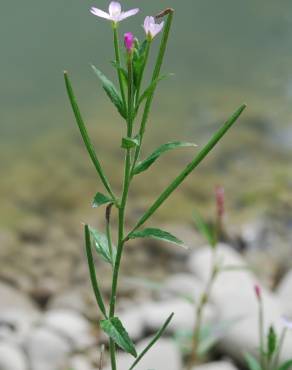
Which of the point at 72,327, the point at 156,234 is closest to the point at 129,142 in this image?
the point at 156,234

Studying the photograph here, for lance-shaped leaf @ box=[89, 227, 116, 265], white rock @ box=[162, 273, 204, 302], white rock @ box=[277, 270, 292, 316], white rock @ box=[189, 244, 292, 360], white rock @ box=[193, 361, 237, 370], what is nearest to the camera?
lance-shaped leaf @ box=[89, 227, 116, 265]

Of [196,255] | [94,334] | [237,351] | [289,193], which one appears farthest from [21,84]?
[237,351]

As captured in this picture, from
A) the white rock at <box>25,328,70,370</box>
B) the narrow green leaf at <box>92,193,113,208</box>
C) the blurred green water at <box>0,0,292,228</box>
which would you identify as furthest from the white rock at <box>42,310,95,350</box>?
the narrow green leaf at <box>92,193,113,208</box>

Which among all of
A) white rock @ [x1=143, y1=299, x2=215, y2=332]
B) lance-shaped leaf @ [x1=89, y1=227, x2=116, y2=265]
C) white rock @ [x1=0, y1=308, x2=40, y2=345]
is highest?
lance-shaped leaf @ [x1=89, y1=227, x2=116, y2=265]

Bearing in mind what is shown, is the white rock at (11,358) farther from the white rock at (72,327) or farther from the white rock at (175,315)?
the white rock at (175,315)

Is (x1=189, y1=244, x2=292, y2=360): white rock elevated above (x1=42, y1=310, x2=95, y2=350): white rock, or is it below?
above

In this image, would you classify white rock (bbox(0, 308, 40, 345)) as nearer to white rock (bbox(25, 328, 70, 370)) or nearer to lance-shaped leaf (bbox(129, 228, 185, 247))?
white rock (bbox(25, 328, 70, 370))

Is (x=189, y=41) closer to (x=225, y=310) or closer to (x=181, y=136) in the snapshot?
(x=181, y=136)

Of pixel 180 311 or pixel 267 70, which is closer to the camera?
pixel 180 311
